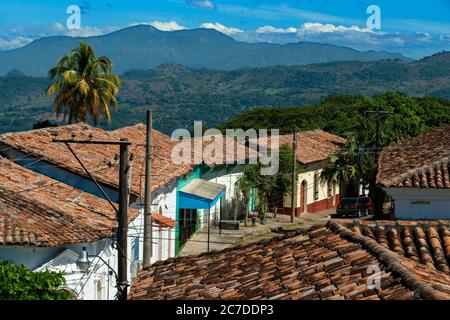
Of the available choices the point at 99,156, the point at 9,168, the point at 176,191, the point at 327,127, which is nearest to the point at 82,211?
the point at 9,168

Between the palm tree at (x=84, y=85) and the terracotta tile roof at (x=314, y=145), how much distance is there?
9617 mm

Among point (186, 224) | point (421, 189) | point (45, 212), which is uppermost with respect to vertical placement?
point (421, 189)

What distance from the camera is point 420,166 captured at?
2003 centimetres

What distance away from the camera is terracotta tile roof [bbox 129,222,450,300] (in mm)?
8320

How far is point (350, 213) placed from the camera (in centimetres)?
3681

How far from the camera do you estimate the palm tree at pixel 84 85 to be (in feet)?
120

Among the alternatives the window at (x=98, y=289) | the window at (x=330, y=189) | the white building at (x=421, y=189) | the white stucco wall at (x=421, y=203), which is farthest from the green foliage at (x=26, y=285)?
the window at (x=330, y=189)

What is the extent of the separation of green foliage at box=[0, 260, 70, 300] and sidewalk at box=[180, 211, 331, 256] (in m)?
14.9

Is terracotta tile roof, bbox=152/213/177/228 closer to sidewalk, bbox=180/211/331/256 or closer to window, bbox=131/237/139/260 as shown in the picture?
window, bbox=131/237/139/260

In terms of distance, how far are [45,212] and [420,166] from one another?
9.08m

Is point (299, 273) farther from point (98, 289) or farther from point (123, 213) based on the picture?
point (98, 289)

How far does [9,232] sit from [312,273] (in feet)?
29.3

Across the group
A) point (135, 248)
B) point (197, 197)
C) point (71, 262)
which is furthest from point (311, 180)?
point (71, 262)
